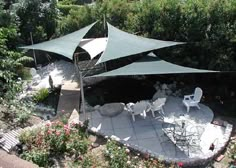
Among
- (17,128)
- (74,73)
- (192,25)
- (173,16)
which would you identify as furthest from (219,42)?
(17,128)

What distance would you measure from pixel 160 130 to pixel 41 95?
5826 millimetres

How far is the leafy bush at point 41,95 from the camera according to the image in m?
15.4

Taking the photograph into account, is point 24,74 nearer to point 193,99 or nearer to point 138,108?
point 138,108

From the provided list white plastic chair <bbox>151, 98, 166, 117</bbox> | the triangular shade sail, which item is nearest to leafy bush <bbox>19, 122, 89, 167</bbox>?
the triangular shade sail

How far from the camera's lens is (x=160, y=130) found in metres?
13.1

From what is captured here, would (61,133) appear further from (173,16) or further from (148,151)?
(173,16)

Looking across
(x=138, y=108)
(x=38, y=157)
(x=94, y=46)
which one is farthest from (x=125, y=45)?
(x=38, y=157)

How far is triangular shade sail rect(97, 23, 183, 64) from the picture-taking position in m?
13.5

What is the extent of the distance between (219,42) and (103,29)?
6.51m

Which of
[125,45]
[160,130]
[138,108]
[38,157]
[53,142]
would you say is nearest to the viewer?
[38,157]

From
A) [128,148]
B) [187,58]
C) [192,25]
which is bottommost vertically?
[128,148]

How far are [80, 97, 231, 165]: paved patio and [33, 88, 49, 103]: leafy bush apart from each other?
245 cm

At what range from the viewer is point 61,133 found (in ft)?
38.2

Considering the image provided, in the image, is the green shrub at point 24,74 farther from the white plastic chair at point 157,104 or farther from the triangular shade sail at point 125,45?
the white plastic chair at point 157,104
